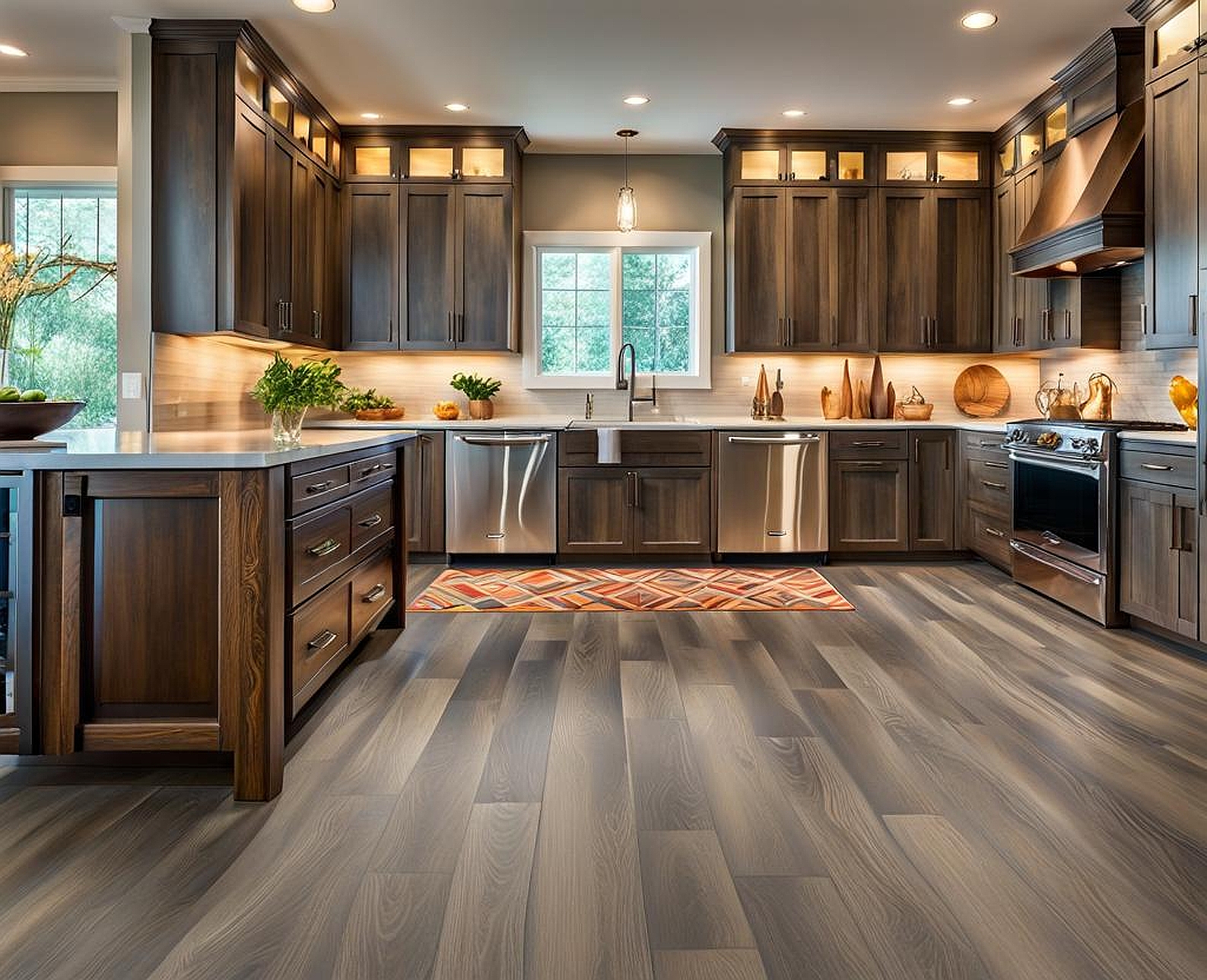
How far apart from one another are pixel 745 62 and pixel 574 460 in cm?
243

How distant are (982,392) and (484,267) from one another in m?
3.57

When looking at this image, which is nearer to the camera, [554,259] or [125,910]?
[125,910]

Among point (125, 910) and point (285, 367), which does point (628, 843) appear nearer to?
point (125, 910)

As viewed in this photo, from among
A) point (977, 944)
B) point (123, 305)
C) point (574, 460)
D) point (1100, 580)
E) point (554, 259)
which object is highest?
point (554, 259)

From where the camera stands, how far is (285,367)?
105 inches

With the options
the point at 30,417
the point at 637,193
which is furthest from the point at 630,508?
the point at 30,417

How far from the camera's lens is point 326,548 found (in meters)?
2.68

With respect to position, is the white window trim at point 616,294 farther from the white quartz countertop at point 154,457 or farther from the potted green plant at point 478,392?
the white quartz countertop at point 154,457

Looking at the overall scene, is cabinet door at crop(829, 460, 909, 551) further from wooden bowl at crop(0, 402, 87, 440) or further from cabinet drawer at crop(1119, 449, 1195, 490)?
wooden bowl at crop(0, 402, 87, 440)

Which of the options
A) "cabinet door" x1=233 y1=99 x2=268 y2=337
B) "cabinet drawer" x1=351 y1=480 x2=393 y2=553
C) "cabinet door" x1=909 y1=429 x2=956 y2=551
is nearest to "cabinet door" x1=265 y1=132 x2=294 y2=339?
"cabinet door" x1=233 y1=99 x2=268 y2=337

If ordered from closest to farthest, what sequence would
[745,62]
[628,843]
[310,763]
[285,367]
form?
[628,843] → [310,763] → [285,367] → [745,62]

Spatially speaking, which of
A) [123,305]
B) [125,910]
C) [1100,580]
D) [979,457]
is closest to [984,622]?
[1100,580]

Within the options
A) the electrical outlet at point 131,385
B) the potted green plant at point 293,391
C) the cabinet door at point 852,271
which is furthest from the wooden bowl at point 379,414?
the potted green plant at point 293,391

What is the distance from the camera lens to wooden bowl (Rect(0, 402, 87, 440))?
2.44 metres
